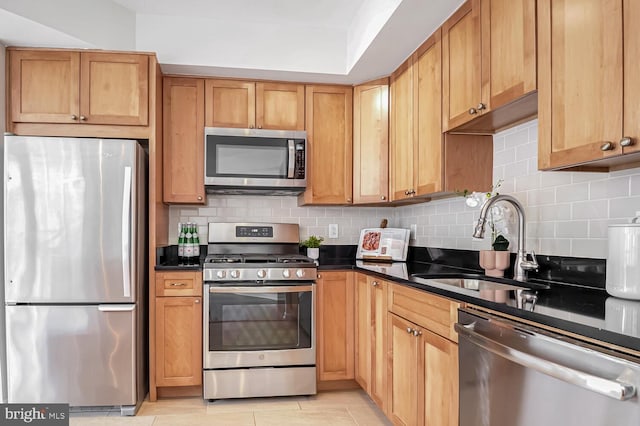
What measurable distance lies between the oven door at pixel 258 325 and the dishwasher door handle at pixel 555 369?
1.60 metres

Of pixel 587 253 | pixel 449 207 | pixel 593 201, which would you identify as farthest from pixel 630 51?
pixel 449 207

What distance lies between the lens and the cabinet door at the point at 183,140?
334cm

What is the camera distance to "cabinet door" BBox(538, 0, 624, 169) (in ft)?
4.54

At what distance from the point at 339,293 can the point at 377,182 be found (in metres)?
0.84

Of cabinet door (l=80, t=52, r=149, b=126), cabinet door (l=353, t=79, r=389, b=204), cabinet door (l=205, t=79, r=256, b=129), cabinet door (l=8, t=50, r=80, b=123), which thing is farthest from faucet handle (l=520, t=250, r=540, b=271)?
cabinet door (l=8, t=50, r=80, b=123)

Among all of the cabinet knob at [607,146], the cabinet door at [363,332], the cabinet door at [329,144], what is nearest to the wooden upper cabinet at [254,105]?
the cabinet door at [329,144]

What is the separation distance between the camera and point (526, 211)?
2.34 metres

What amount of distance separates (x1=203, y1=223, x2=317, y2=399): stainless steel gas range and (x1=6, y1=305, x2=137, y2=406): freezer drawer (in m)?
0.49

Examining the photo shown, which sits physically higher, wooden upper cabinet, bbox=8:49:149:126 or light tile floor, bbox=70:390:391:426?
wooden upper cabinet, bbox=8:49:149:126

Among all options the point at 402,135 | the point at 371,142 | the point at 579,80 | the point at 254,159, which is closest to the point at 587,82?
the point at 579,80

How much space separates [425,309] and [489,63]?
43.5 inches

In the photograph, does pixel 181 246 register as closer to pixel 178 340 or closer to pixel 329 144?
pixel 178 340

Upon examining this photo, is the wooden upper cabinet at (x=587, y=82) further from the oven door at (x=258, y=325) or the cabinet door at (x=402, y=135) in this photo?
the oven door at (x=258, y=325)

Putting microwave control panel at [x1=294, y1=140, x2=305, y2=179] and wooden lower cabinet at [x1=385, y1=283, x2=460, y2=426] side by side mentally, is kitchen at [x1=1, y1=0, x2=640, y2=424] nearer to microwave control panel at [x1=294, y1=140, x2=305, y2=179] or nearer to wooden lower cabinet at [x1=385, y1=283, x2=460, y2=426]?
microwave control panel at [x1=294, y1=140, x2=305, y2=179]
